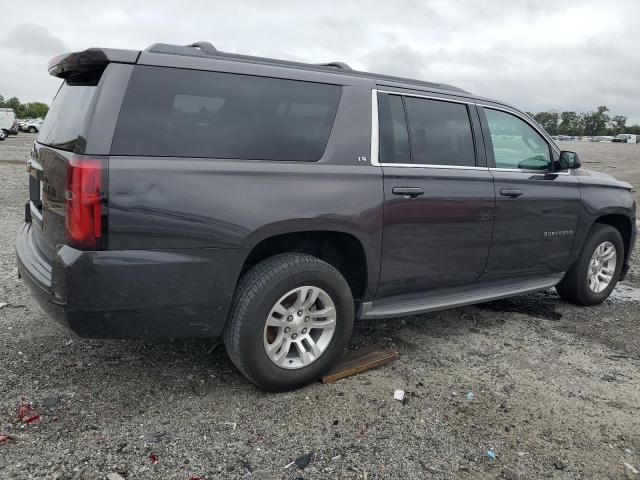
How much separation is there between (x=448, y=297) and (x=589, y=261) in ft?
6.13

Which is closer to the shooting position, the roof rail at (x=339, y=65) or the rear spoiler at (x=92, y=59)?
the rear spoiler at (x=92, y=59)

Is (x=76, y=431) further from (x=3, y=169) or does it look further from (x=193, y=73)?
(x=3, y=169)

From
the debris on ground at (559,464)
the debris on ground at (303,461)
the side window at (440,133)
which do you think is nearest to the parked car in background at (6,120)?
the side window at (440,133)

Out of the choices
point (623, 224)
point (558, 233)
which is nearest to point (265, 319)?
point (558, 233)

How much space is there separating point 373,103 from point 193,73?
3.99 ft

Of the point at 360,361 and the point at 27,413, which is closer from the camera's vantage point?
the point at 27,413

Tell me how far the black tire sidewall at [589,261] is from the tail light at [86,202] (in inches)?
167

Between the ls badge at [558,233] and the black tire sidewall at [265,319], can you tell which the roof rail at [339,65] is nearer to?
the black tire sidewall at [265,319]

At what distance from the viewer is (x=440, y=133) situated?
3.96m

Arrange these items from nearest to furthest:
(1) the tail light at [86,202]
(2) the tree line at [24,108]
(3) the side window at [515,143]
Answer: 1. (1) the tail light at [86,202]
2. (3) the side window at [515,143]
3. (2) the tree line at [24,108]

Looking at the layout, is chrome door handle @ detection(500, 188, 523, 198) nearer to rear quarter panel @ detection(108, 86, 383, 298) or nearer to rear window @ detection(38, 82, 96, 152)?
rear quarter panel @ detection(108, 86, 383, 298)

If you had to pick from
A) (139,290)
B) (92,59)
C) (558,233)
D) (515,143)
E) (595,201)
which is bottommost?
(139,290)

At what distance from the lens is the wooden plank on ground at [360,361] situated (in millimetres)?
3505

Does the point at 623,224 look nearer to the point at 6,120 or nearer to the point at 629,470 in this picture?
the point at 629,470
